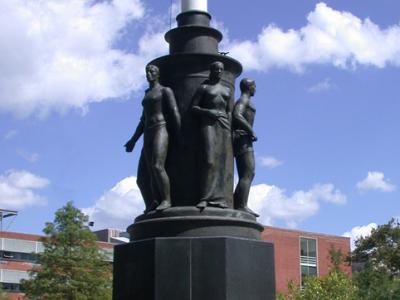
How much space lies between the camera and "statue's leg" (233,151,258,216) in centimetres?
1106

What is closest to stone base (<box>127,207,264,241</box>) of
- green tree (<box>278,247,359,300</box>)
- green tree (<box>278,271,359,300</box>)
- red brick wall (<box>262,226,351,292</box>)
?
green tree (<box>278,247,359,300</box>)

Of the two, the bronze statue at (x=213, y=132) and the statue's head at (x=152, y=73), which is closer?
the bronze statue at (x=213, y=132)

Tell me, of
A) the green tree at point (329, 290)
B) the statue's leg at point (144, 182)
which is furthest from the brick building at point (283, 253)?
the statue's leg at point (144, 182)

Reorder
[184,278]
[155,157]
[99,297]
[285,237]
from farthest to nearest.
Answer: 1. [285,237]
2. [99,297]
3. [155,157]
4. [184,278]

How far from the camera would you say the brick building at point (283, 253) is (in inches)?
3002

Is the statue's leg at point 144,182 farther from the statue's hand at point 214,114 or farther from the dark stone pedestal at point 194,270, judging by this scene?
the statue's hand at point 214,114

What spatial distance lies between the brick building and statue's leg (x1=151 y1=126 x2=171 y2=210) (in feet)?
212

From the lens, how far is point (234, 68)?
11492 mm

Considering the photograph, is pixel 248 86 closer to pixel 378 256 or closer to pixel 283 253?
pixel 378 256

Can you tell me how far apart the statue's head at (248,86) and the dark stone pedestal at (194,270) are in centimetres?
249

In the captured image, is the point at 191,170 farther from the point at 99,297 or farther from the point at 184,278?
the point at 99,297

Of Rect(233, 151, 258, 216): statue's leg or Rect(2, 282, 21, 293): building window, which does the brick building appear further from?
Rect(233, 151, 258, 216): statue's leg

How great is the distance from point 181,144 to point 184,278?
2.06 meters

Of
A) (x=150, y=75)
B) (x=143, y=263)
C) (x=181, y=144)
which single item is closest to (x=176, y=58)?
(x=150, y=75)
